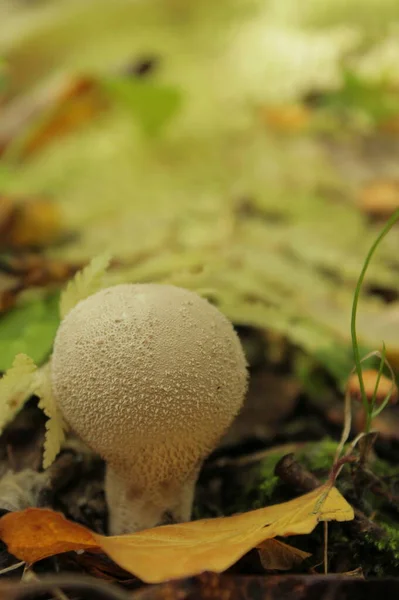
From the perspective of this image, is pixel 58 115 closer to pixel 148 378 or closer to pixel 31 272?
pixel 31 272

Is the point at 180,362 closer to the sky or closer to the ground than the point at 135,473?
closer to the sky

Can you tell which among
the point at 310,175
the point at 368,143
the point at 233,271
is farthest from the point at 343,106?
the point at 233,271

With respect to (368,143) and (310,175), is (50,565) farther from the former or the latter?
(368,143)

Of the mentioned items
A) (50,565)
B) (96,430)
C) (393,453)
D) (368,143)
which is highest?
(96,430)

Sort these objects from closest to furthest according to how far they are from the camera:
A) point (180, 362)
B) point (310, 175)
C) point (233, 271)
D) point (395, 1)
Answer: point (180, 362), point (233, 271), point (310, 175), point (395, 1)

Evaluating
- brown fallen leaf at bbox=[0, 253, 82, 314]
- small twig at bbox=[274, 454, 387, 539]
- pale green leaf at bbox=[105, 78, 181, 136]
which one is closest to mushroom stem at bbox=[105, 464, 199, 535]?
small twig at bbox=[274, 454, 387, 539]

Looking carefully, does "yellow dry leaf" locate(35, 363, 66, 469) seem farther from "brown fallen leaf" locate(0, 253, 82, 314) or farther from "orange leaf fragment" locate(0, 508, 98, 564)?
"brown fallen leaf" locate(0, 253, 82, 314)

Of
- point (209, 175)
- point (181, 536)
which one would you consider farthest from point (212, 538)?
point (209, 175)
